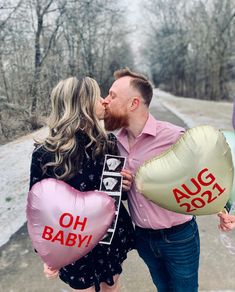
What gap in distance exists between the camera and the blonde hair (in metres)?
1.64

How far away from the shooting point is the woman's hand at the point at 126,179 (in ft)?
5.46

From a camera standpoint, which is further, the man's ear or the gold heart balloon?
the man's ear

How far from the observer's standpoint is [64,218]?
5.08 ft

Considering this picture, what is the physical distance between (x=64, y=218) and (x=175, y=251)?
64cm

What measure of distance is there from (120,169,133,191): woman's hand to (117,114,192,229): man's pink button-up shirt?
0.05 m

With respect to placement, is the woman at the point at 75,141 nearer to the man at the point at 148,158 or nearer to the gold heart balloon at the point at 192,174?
the man at the point at 148,158

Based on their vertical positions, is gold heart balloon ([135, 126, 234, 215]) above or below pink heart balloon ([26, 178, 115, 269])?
above

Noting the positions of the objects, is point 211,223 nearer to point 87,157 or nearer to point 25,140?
point 87,157

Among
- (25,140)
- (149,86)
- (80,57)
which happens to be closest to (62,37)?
(80,57)

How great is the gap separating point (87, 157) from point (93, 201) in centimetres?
23

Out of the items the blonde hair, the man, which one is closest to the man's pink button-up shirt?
the man

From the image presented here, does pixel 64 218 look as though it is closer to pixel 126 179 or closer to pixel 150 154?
pixel 126 179

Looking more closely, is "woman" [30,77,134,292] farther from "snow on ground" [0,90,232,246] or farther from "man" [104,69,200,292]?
"snow on ground" [0,90,232,246]

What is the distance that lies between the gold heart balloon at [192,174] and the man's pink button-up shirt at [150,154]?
8.2 inches
